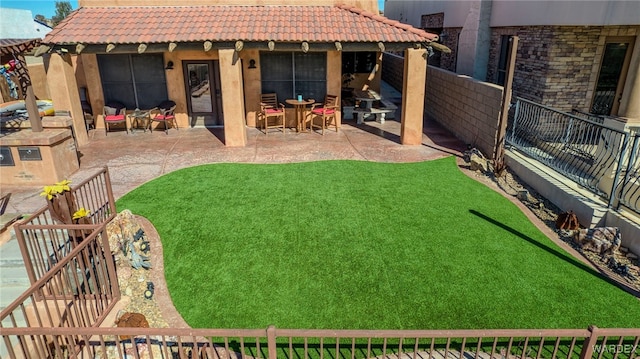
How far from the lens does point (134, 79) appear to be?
1426cm

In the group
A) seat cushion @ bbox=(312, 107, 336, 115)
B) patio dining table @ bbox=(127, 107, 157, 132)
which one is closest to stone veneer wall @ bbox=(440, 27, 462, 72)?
seat cushion @ bbox=(312, 107, 336, 115)

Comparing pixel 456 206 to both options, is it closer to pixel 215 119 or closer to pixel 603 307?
pixel 603 307

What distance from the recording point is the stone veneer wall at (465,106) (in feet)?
37.4

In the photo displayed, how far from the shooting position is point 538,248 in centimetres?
Answer: 744

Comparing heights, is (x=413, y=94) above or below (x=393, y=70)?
above

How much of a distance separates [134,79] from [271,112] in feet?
16.1

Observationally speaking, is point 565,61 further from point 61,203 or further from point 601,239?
point 61,203

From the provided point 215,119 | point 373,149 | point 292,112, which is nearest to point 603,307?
point 373,149

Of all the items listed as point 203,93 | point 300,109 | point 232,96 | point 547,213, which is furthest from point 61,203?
point 203,93

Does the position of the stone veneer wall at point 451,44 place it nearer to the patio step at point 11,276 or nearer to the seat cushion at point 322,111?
the seat cushion at point 322,111

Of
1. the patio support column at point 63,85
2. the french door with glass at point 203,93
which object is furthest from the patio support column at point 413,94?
the patio support column at point 63,85

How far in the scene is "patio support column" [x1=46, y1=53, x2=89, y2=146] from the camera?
39.6 feet

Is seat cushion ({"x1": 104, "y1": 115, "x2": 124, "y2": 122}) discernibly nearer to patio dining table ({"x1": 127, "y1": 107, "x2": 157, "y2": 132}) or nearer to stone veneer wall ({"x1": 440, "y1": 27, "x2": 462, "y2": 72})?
patio dining table ({"x1": 127, "y1": 107, "x2": 157, "y2": 132})

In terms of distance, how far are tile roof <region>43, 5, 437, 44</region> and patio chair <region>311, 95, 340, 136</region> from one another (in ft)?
8.35
